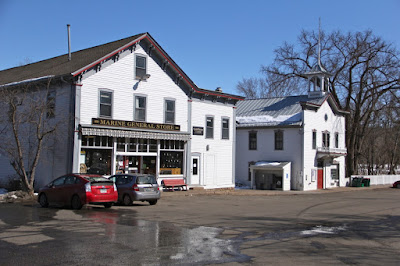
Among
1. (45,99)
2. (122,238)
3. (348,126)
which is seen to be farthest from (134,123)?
(348,126)

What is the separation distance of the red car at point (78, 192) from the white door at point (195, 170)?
1211cm

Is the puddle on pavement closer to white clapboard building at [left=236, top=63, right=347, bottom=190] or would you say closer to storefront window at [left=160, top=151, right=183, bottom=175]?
storefront window at [left=160, top=151, right=183, bottom=175]

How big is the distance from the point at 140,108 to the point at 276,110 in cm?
1882

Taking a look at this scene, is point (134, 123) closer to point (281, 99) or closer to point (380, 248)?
point (380, 248)

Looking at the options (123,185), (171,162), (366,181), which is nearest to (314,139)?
(366,181)

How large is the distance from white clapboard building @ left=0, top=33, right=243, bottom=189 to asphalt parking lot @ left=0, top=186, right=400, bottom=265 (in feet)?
21.6

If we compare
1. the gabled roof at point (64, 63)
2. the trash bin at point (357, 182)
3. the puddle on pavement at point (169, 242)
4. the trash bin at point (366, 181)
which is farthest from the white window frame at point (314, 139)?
the puddle on pavement at point (169, 242)

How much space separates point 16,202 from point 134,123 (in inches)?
336

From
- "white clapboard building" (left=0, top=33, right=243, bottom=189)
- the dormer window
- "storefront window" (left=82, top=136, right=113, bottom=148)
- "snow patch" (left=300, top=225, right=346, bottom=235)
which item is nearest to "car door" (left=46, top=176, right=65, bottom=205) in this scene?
"white clapboard building" (left=0, top=33, right=243, bottom=189)

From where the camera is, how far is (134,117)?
88.0 feet

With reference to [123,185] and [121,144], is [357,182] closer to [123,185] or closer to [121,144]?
[121,144]

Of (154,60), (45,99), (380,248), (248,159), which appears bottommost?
(380,248)

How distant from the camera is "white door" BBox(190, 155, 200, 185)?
30.6m

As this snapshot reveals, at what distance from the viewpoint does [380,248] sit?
11.0 metres
